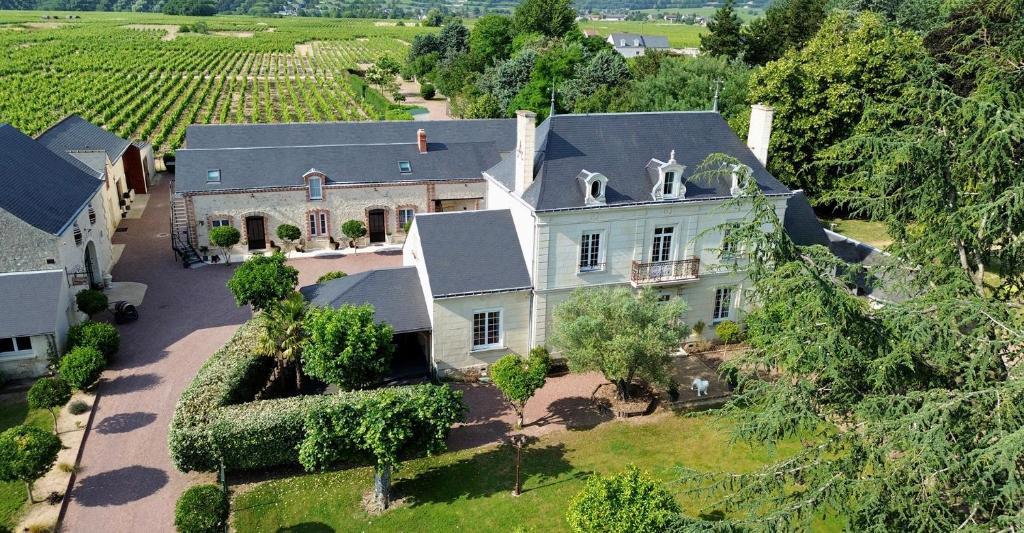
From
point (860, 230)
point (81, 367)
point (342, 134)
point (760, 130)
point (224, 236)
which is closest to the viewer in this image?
point (81, 367)

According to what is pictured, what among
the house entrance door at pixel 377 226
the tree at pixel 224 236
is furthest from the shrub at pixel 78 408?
the house entrance door at pixel 377 226

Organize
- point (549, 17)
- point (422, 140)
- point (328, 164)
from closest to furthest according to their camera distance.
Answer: point (328, 164) < point (422, 140) < point (549, 17)

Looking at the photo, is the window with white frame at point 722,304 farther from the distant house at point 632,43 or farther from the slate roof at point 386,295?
the distant house at point 632,43

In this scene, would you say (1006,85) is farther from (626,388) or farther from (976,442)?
(626,388)

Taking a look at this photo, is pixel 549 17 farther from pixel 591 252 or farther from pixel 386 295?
pixel 386 295

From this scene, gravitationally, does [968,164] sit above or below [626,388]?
above

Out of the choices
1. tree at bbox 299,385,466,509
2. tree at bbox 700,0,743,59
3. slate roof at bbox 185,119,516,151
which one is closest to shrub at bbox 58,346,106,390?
tree at bbox 299,385,466,509

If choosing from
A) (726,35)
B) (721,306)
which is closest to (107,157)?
(721,306)

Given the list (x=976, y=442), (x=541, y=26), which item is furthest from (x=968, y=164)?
(x=541, y=26)
